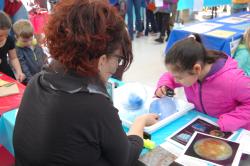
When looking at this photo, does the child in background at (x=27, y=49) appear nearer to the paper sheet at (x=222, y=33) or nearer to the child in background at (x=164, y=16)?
the paper sheet at (x=222, y=33)

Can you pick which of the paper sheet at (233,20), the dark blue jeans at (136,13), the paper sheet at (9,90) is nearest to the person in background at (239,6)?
the paper sheet at (233,20)

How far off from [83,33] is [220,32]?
1.99 m

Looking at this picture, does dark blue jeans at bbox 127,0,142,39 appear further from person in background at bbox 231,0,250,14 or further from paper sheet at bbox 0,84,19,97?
paper sheet at bbox 0,84,19,97

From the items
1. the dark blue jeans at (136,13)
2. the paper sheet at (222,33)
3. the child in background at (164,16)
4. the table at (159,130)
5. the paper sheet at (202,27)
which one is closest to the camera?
the table at (159,130)

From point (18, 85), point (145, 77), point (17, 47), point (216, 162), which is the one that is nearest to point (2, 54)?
point (17, 47)

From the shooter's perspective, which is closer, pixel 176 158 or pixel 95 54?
pixel 95 54

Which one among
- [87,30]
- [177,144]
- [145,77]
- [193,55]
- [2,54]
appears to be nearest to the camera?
[87,30]

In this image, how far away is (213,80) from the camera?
124cm

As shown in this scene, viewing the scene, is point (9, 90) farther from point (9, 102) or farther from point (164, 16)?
point (164, 16)

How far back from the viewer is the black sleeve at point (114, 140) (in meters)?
0.74

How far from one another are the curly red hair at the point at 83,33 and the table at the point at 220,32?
1.35 meters

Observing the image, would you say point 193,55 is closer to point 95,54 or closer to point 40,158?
point 95,54

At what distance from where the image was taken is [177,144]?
1011mm

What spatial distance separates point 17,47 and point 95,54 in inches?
69.9
